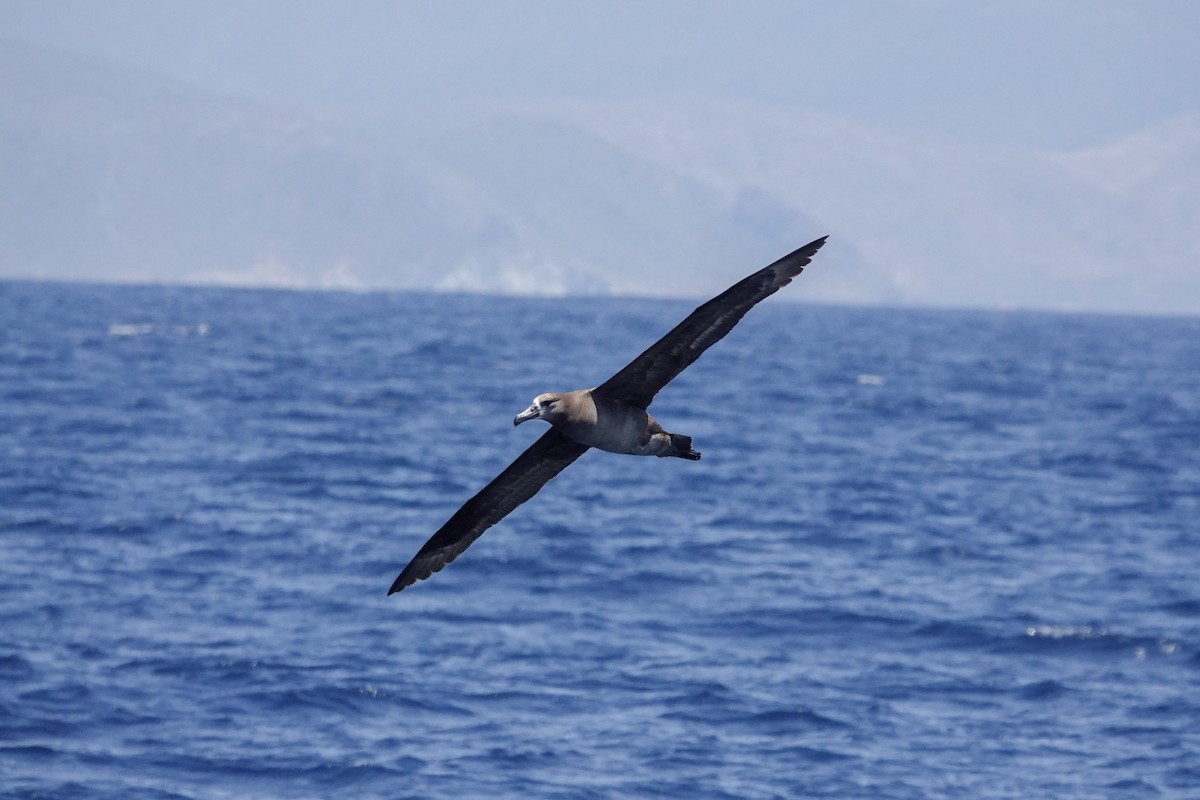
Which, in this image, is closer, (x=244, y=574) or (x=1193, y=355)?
(x=244, y=574)

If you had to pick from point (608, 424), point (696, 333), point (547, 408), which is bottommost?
point (608, 424)

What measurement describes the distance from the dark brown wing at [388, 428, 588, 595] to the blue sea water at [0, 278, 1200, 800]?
2690 millimetres

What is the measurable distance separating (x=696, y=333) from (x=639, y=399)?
77cm

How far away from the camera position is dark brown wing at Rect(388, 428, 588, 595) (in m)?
13.6

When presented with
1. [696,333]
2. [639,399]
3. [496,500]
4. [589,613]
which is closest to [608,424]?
[639,399]

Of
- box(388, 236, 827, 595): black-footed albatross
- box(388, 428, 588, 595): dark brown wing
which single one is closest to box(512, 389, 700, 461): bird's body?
box(388, 236, 827, 595): black-footed albatross

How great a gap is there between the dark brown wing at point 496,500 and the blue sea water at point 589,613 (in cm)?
269

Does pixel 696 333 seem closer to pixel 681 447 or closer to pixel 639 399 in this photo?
pixel 639 399

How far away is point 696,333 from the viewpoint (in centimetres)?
1209

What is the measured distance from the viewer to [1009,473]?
1444 inches

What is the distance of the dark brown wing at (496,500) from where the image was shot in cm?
1360

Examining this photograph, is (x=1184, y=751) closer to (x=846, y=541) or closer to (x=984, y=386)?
(x=846, y=541)

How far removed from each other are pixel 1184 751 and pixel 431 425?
27887 mm

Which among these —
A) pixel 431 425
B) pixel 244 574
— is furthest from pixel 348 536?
pixel 431 425
